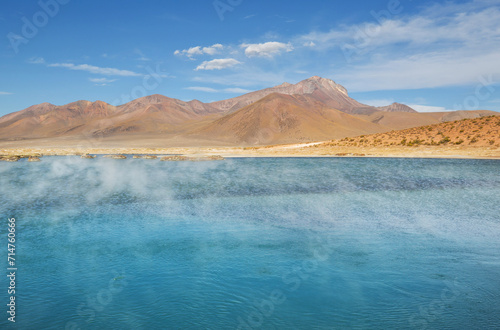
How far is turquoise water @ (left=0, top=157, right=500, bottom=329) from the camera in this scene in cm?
655

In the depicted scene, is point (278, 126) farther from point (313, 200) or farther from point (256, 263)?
point (256, 263)

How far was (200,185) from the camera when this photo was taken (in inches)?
931

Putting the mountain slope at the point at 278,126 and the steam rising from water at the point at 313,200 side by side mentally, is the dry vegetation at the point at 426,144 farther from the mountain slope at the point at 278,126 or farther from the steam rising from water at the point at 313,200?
the mountain slope at the point at 278,126

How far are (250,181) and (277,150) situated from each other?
40.9m

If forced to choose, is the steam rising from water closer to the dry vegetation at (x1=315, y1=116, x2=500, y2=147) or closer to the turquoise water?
the turquoise water

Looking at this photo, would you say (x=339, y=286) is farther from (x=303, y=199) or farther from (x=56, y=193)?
(x=56, y=193)

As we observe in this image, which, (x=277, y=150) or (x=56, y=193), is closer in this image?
(x=56, y=193)

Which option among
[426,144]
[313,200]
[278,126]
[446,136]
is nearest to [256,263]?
[313,200]

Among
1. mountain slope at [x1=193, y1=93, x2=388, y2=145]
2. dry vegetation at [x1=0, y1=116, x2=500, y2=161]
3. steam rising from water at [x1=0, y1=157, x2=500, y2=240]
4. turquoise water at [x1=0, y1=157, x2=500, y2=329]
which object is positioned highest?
mountain slope at [x1=193, y1=93, x2=388, y2=145]

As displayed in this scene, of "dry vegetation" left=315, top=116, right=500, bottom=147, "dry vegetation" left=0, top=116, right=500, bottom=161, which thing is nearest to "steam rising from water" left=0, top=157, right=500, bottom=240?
"dry vegetation" left=0, top=116, right=500, bottom=161

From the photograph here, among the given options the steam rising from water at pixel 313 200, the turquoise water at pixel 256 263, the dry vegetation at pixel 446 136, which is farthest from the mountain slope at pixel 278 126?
the turquoise water at pixel 256 263

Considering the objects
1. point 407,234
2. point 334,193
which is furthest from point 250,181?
point 407,234

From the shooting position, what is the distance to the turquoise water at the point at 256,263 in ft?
21.5

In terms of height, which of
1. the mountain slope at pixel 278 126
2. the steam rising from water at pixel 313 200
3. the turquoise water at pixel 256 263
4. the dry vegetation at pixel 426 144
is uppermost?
the mountain slope at pixel 278 126
